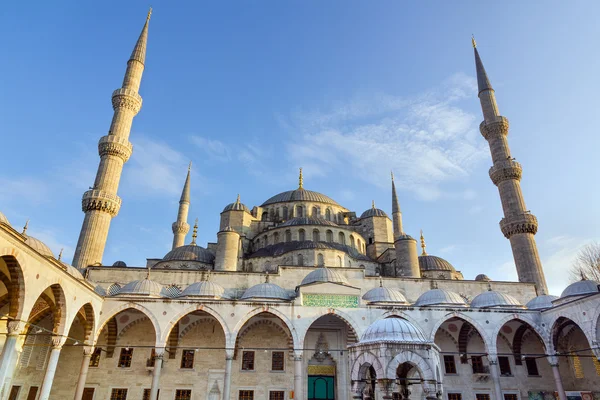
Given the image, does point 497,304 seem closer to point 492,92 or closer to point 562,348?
point 562,348

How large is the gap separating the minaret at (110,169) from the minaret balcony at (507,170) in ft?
62.2

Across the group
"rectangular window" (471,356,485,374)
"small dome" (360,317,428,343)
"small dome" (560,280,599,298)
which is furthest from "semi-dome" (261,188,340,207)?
"small dome" (360,317,428,343)

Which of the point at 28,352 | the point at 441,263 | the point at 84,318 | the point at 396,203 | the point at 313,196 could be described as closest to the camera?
the point at 84,318

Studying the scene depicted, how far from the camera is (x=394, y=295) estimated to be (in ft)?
50.7

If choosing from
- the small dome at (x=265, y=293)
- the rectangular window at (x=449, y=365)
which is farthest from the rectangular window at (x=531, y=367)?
the small dome at (x=265, y=293)

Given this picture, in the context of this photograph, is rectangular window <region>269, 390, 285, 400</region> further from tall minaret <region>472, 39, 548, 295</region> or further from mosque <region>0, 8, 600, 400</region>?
tall minaret <region>472, 39, 548, 295</region>

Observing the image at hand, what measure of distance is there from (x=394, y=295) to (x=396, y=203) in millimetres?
14143

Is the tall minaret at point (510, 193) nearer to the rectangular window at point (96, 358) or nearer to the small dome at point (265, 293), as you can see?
the small dome at point (265, 293)

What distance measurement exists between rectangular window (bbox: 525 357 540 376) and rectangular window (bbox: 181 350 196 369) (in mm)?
12813

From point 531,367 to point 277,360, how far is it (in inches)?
388

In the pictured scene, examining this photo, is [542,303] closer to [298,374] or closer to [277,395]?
[298,374]

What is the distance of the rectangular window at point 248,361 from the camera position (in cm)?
1541

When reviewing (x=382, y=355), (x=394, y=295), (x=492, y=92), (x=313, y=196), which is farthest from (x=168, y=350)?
(x=492, y=92)

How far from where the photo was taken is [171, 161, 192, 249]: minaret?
2689cm
